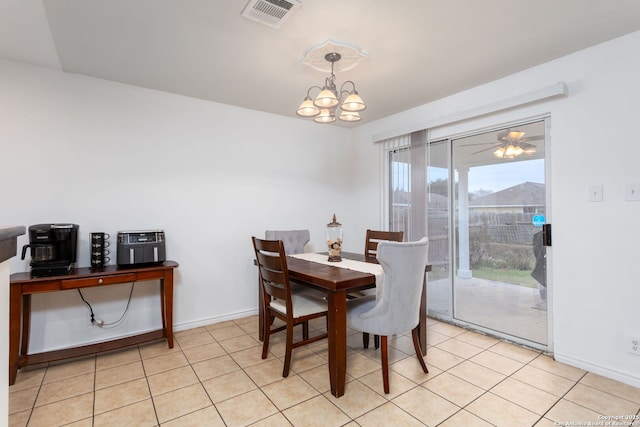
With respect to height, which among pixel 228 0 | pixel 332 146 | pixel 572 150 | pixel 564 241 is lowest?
pixel 564 241

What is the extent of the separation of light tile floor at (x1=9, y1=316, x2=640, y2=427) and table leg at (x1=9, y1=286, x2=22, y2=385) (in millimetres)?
127

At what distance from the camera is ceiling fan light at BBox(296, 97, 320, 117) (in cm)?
227

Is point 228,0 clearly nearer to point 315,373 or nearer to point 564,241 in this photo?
point 315,373

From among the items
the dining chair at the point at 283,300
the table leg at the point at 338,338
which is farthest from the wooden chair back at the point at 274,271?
the table leg at the point at 338,338

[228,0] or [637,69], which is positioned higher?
[228,0]

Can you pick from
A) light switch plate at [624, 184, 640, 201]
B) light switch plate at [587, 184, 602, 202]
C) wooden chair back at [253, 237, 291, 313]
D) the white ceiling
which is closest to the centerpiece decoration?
wooden chair back at [253, 237, 291, 313]

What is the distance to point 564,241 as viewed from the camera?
2.43 m

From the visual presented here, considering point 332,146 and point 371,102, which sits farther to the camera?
point 332,146

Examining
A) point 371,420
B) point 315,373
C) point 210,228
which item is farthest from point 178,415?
point 210,228

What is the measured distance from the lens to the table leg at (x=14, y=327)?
7.04ft

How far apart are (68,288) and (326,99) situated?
2.29 m

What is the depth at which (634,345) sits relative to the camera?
2.11 m

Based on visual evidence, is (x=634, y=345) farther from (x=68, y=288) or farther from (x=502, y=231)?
(x=68, y=288)

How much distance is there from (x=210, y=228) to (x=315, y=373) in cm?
183
